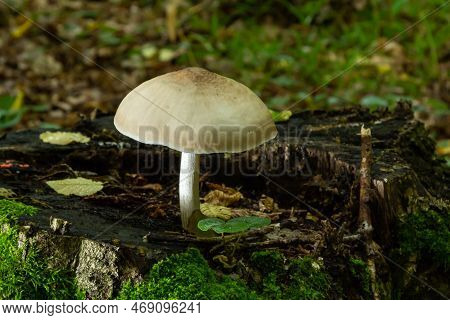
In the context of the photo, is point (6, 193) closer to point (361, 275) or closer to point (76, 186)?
point (76, 186)

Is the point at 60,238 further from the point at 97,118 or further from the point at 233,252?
the point at 97,118

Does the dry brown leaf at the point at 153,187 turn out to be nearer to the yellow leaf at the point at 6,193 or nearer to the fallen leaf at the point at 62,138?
the fallen leaf at the point at 62,138

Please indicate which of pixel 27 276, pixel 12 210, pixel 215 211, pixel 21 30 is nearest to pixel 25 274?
pixel 27 276

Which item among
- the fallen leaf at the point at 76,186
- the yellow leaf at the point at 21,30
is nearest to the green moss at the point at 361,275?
the fallen leaf at the point at 76,186

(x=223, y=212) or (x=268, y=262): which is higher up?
(x=223, y=212)

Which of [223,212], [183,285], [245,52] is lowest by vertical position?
[183,285]

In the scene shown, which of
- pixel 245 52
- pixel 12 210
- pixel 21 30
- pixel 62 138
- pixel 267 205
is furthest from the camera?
pixel 21 30

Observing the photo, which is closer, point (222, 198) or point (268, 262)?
point (268, 262)
